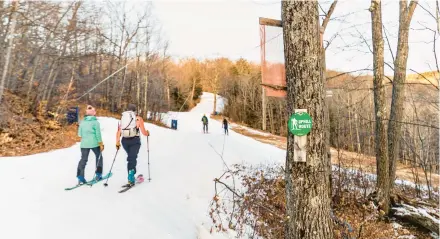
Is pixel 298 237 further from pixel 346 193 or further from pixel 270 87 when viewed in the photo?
pixel 346 193

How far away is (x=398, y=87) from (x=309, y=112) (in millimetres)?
5428

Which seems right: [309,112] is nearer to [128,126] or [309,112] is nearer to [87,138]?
Answer: [128,126]

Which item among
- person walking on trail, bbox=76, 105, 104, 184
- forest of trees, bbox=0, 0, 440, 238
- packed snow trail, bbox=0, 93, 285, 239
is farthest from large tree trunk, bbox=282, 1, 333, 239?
person walking on trail, bbox=76, 105, 104, 184

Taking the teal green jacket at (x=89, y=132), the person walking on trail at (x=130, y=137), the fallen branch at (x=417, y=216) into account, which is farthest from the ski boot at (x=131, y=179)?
the fallen branch at (x=417, y=216)

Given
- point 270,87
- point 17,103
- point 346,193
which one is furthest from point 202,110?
point 270,87

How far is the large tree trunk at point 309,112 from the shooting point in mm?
2166

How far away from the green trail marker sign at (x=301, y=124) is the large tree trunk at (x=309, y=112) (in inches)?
2.2

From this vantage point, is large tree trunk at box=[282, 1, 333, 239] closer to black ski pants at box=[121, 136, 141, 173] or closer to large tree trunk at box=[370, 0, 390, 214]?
black ski pants at box=[121, 136, 141, 173]

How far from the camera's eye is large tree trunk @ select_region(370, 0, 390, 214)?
19.1 ft

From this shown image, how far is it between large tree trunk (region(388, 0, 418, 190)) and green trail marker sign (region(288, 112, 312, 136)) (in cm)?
520

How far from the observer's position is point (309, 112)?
7.09 ft

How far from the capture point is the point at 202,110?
49375mm

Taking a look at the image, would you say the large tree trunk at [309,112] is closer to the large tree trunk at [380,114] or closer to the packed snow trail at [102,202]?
the packed snow trail at [102,202]

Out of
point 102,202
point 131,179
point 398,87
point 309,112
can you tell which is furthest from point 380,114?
point 102,202
